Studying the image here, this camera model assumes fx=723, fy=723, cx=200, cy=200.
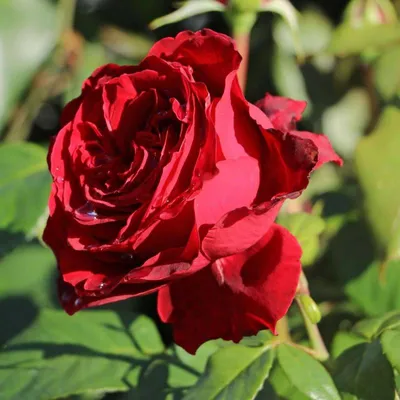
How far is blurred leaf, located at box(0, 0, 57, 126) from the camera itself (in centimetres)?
113

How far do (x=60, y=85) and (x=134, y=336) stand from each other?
0.61 m

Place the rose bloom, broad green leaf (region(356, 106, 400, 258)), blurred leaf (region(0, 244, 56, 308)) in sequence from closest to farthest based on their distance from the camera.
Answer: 1. the rose bloom
2. broad green leaf (region(356, 106, 400, 258))
3. blurred leaf (region(0, 244, 56, 308))

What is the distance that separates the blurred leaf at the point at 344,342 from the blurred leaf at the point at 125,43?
752mm

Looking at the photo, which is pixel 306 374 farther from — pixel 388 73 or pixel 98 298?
pixel 388 73

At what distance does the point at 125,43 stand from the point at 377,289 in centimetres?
69

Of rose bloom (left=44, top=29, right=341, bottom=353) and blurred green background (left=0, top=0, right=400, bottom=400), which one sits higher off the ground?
rose bloom (left=44, top=29, right=341, bottom=353)

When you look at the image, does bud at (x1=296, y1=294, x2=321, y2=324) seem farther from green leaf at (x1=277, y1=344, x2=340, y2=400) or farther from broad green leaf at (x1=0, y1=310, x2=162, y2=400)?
broad green leaf at (x1=0, y1=310, x2=162, y2=400)

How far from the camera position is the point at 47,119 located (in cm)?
141

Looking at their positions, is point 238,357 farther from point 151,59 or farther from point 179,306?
point 151,59

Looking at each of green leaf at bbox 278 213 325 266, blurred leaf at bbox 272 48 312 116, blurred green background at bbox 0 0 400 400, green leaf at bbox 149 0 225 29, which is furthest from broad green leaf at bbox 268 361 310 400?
blurred leaf at bbox 272 48 312 116

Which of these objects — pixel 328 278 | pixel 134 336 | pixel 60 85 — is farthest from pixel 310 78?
pixel 134 336

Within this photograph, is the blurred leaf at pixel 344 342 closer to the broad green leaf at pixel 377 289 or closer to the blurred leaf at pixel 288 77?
the broad green leaf at pixel 377 289

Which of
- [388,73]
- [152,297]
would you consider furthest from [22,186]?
[388,73]

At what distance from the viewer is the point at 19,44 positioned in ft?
3.76
